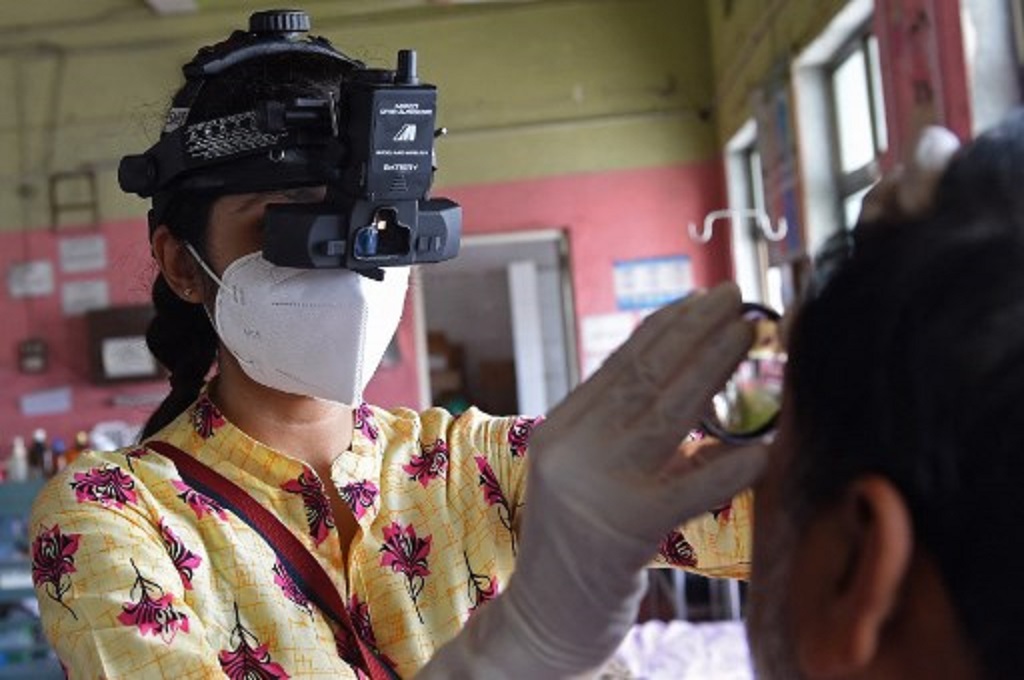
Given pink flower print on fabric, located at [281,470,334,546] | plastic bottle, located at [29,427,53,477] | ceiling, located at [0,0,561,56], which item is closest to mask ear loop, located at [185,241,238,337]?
pink flower print on fabric, located at [281,470,334,546]

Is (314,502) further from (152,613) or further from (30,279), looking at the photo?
(30,279)

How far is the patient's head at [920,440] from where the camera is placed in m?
0.64

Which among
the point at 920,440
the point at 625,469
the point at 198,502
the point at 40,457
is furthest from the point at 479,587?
the point at 40,457

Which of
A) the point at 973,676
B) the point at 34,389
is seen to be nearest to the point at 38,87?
the point at 34,389

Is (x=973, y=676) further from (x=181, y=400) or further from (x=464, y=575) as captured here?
(x=181, y=400)

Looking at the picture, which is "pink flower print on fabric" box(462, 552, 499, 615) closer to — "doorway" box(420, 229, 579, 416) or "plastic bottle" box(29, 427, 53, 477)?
"plastic bottle" box(29, 427, 53, 477)

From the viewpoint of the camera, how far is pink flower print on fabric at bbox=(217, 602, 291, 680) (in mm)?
1172

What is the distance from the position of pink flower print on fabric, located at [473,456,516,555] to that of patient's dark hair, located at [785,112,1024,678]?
648 mm

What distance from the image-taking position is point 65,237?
657 centimetres

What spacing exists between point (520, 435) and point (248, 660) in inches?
14.7

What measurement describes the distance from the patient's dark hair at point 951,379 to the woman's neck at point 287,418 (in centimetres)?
76

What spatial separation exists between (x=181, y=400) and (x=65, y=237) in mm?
5480

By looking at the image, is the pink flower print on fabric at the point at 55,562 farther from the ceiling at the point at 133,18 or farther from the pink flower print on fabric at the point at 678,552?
the ceiling at the point at 133,18

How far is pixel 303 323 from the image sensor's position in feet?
4.47
